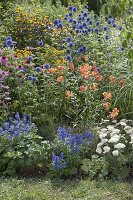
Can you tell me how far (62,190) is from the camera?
4371 mm

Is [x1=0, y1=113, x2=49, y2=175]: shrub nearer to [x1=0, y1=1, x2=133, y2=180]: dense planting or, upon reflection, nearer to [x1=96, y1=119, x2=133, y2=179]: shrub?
[x1=0, y1=1, x2=133, y2=180]: dense planting

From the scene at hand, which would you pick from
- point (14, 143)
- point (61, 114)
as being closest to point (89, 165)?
point (14, 143)

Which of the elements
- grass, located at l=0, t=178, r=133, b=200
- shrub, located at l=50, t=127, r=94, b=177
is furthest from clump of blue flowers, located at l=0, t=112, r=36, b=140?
grass, located at l=0, t=178, r=133, b=200

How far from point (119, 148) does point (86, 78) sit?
125 centimetres

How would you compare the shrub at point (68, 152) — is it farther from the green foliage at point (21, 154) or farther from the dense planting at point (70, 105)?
the green foliage at point (21, 154)

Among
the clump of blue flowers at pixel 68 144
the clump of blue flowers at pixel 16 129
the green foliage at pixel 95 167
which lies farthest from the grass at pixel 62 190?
the clump of blue flowers at pixel 16 129

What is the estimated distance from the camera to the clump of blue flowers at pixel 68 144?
450cm

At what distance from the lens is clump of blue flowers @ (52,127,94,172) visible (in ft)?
14.8

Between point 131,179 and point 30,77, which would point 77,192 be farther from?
point 30,77

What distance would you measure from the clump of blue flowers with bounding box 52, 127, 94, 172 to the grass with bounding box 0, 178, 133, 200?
0.62ft

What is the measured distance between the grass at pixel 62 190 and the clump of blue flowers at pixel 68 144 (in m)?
0.19

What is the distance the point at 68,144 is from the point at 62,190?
520mm

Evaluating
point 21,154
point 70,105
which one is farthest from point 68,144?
point 70,105

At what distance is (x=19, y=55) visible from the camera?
233 inches
